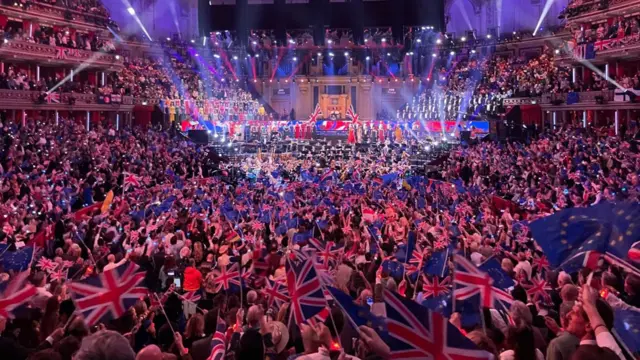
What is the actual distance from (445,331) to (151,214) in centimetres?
1631

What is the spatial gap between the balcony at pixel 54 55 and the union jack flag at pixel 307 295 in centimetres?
3034

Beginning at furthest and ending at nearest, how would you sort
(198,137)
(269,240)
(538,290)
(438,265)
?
(198,137)
(269,240)
(438,265)
(538,290)

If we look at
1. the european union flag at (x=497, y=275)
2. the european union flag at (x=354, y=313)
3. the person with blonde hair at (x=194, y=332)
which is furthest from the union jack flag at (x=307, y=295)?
the european union flag at (x=497, y=275)

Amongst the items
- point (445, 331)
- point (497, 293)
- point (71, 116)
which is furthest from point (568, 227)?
point (71, 116)

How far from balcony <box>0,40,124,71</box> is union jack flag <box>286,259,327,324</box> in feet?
99.5

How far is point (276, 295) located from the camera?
8984 mm

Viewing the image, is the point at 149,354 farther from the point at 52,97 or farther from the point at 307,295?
the point at 52,97

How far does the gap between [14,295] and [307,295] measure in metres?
3.61

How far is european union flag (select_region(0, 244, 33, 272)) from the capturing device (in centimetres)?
1158

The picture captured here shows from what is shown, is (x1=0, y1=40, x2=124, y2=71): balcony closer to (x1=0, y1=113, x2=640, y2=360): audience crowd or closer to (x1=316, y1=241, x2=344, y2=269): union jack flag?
(x1=0, y1=113, x2=640, y2=360): audience crowd

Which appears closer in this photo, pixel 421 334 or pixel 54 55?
pixel 421 334

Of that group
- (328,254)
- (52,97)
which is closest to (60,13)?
(52,97)

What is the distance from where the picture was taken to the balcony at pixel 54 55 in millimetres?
34125

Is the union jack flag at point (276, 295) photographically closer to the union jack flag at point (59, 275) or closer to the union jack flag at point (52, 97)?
the union jack flag at point (59, 275)
